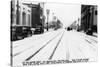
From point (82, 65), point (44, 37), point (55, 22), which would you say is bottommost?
point (82, 65)

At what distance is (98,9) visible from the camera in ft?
12.2

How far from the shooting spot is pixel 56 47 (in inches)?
139

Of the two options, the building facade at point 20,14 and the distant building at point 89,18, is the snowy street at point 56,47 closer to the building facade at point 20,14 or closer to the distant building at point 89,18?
the distant building at point 89,18

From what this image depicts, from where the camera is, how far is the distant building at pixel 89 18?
12.1 ft

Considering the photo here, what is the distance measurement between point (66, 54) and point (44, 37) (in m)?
0.51

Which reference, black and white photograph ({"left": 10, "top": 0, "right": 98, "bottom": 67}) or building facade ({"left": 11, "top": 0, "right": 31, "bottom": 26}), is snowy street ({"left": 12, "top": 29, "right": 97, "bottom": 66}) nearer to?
black and white photograph ({"left": 10, "top": 0, "right": 98, "bottom": 67})

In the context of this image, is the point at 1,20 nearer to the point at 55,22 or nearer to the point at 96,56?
the point at 55,22

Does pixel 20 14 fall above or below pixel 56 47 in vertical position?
above

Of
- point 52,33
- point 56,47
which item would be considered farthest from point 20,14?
point 56,47

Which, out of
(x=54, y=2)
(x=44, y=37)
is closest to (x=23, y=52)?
(x=44, y=37)

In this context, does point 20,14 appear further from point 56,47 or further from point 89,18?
point 89,18

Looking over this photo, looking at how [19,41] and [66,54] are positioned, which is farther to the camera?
[66,54]

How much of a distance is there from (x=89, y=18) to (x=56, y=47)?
0.89 meters

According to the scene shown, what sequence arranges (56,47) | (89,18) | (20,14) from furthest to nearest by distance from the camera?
(89,18) → (56,47) → (20,14)
